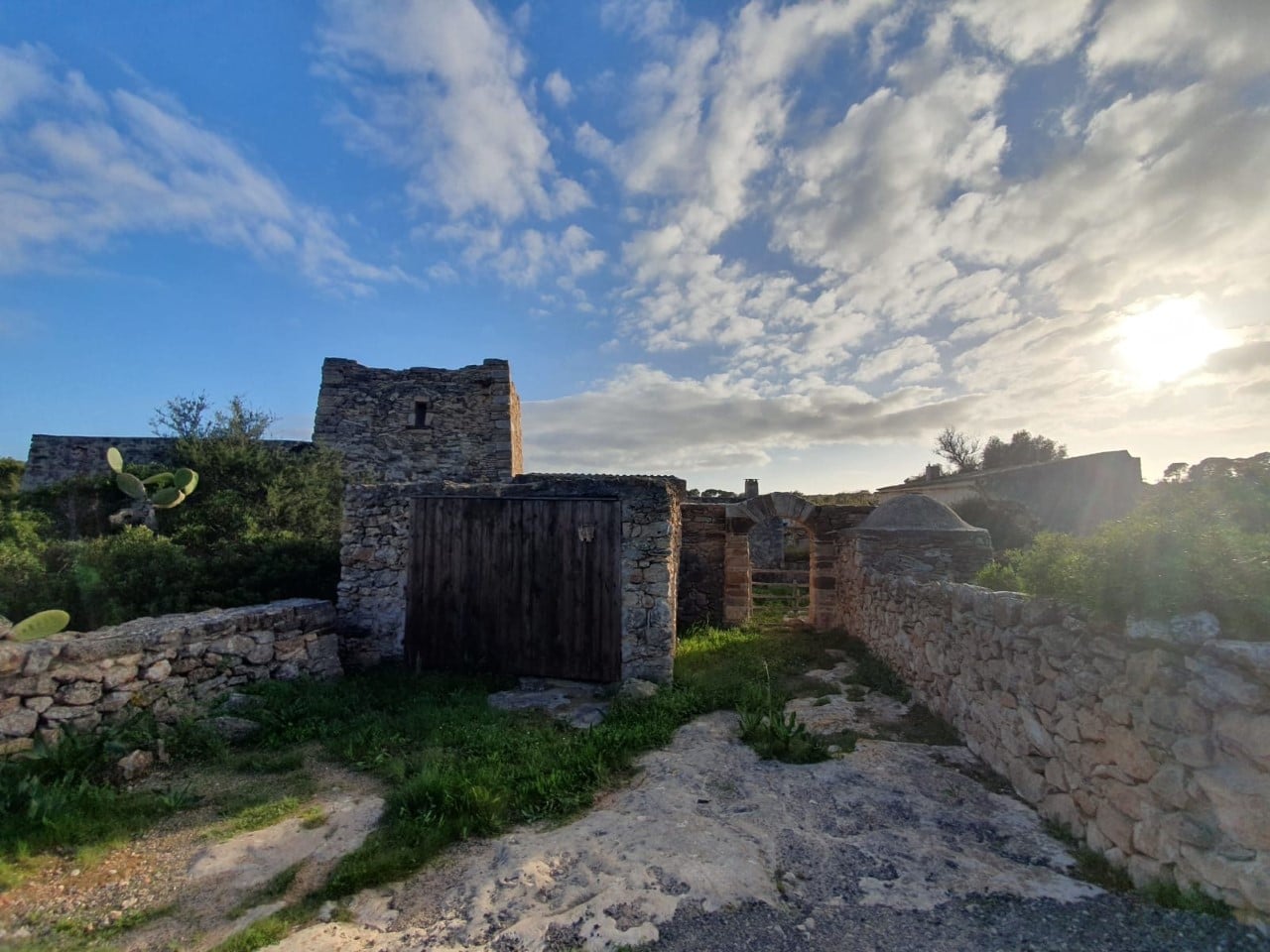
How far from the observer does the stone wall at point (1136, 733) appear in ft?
7.90

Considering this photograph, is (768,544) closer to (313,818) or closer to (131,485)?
(131,485)

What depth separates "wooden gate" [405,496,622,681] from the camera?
7.33 meters

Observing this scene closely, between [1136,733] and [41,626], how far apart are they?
24.6 feet

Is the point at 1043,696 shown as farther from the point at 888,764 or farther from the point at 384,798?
the point at 384,798

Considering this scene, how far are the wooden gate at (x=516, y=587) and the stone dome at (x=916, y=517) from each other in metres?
4.66

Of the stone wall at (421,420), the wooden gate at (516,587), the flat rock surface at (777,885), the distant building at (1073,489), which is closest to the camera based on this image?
the flat rock surface at (777,885)

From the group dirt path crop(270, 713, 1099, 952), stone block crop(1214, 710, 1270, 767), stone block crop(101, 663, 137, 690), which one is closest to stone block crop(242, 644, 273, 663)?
stone block crop(101, 663, 137, 690)

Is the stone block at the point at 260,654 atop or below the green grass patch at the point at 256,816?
atop

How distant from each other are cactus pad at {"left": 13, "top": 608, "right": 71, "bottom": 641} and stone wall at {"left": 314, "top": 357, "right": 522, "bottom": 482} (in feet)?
31.2

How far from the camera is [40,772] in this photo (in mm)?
4172

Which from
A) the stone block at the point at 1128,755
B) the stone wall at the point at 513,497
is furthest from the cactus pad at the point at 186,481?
the stone block at the point at 1128,755

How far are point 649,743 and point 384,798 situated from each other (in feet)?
6.96

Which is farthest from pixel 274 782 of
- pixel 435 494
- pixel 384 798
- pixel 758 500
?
pixel 758 500

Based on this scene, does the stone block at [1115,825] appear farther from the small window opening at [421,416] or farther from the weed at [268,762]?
the small window opening at [421,416]
